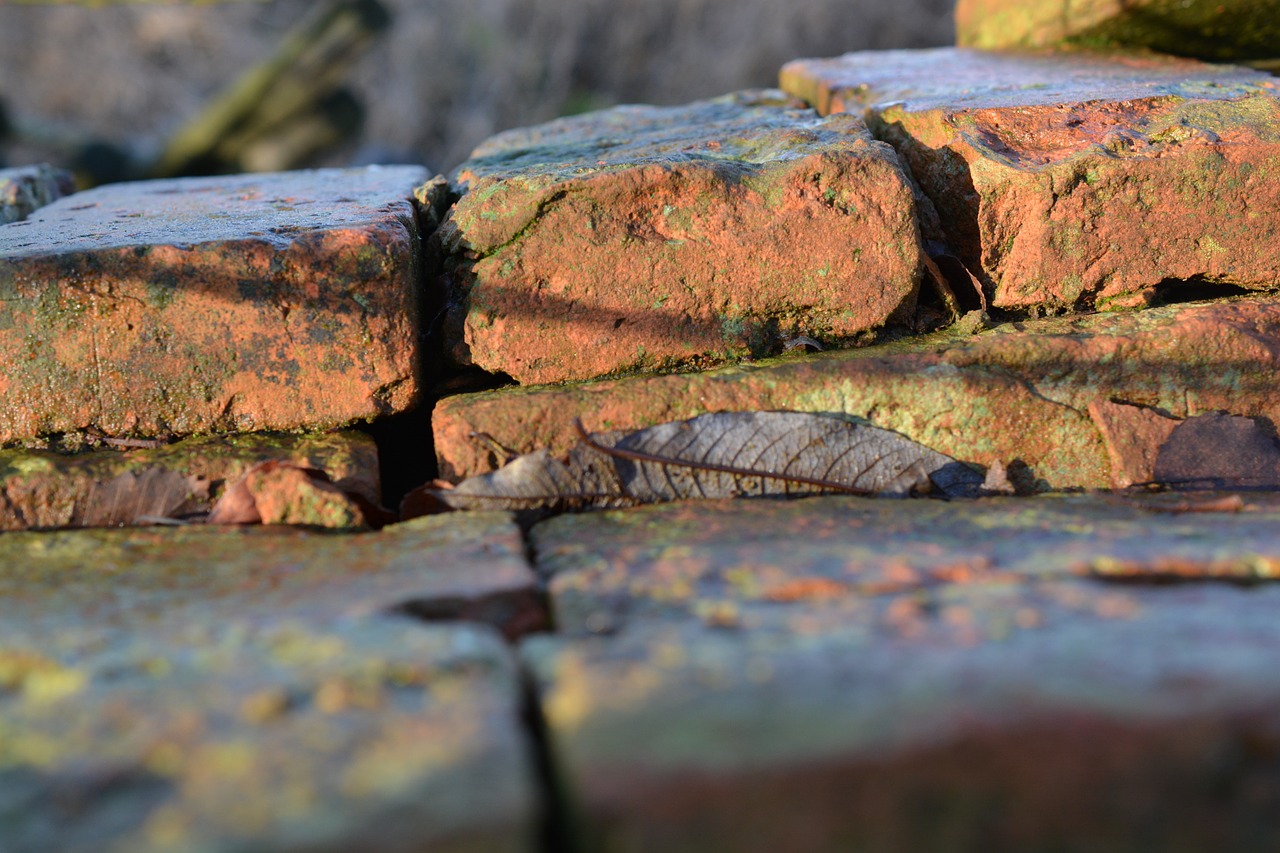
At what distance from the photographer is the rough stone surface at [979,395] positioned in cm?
160

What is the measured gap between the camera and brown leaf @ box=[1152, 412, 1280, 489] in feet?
5.24

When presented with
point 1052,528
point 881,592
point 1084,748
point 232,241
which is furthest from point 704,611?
point 232,241

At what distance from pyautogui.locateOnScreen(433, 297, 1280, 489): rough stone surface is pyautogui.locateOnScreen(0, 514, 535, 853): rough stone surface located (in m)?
0.33

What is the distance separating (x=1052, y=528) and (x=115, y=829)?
1.09 meters

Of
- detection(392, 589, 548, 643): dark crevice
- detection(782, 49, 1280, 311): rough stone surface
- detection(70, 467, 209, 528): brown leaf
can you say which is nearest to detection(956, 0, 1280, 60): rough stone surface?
detection(782, 49, 1280, 311): rough stone surface

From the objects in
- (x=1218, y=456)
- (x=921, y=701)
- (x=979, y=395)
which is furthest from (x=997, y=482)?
(x=921, y=701)

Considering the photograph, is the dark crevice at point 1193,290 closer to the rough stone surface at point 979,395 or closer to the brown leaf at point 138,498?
the rough stone surface at point 979,395

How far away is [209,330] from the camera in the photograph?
1.62m

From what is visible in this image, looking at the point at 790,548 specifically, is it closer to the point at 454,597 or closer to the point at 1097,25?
the point at 454,597

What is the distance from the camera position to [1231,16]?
99.6 inches

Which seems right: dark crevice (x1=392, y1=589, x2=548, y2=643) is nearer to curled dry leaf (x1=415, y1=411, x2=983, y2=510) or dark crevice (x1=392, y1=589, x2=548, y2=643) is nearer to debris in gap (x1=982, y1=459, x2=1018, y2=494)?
curled dry leaf (x1=415, y1=411, x2=983, y2=510)

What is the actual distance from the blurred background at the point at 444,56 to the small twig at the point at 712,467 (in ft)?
25.0

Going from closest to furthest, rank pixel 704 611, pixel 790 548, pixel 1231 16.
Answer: pixel 704 611 → pixel 790 548 → pixel 1231 16

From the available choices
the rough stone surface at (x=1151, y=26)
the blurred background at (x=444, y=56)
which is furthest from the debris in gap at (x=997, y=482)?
the blurred background at (x=444, y=56)
